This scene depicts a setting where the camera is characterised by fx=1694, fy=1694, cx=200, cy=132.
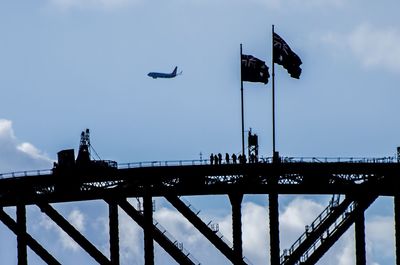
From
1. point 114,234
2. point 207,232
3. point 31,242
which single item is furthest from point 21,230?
point 207,232

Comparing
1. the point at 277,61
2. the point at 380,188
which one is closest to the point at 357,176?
the point at 380,188

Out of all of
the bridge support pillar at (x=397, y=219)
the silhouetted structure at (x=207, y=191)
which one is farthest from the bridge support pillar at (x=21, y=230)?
the bridge support pillar at (x=397, y=219)

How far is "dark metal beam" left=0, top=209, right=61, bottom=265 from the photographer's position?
142125 mm

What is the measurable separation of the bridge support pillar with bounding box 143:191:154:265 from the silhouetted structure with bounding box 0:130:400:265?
3.3 inches

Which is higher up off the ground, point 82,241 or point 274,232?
point 274,232

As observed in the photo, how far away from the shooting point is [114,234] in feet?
463

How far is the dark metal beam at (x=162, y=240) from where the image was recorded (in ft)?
460

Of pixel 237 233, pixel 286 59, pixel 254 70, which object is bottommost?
pixel 237 233

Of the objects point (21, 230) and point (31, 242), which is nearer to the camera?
point (21, 230)

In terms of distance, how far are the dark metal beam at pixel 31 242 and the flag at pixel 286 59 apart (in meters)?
25.3

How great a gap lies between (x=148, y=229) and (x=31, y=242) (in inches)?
409

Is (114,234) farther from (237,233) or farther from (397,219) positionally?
(397,219)

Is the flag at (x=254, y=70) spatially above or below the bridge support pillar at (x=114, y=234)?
above

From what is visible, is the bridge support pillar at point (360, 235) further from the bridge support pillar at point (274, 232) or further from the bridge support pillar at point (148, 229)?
the bridge support pillar at point (148, 229)
